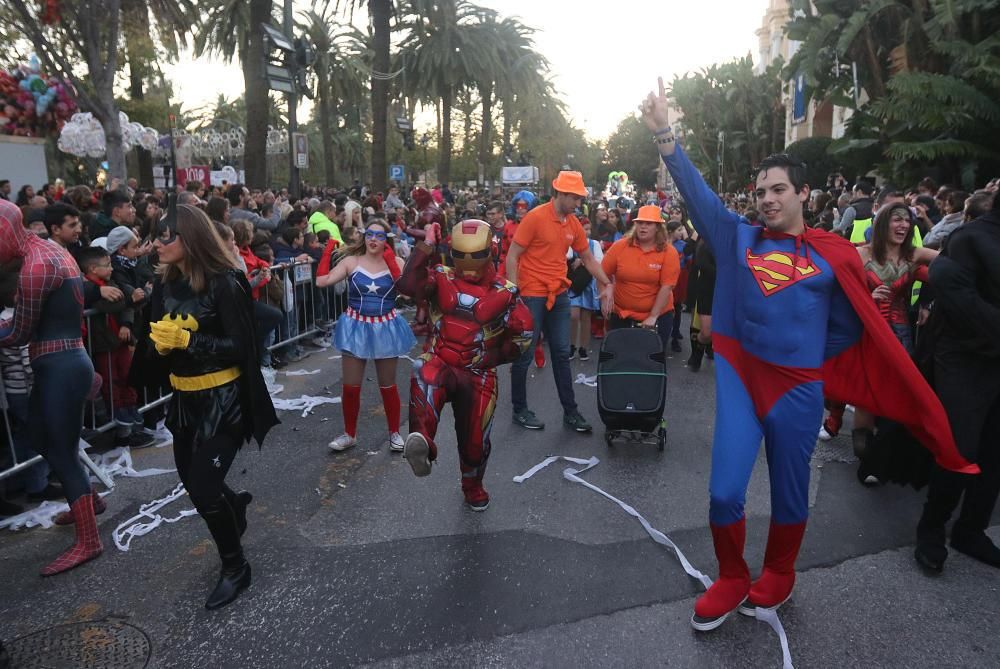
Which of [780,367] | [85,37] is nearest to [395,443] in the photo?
[780,367]

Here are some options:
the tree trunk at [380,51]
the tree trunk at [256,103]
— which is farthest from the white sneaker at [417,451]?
the tree trunk at [380,51]

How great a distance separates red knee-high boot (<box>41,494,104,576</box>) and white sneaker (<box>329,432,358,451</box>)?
190 cm

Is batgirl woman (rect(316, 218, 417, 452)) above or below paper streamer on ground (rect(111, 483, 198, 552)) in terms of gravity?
above

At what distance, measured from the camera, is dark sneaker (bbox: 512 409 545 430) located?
629 centimetres

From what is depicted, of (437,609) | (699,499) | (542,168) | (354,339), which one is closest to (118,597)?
(437,609)

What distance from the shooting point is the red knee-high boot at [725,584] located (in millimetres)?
3266

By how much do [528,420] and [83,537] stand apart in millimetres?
3457

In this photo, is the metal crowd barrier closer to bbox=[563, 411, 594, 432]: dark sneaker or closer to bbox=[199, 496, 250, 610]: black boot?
bbox=[199, 496, 250, 610]: black boot

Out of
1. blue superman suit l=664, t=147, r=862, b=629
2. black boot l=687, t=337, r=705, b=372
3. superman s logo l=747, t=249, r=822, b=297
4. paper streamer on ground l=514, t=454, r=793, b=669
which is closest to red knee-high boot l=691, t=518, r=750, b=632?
blue superman suit l=664, t=147, r=862, b=629

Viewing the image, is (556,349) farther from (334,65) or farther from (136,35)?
(334,65)

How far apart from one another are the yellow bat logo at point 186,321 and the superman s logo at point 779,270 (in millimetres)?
2578

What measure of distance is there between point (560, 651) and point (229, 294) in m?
2.25

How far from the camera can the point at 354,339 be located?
5.58 m

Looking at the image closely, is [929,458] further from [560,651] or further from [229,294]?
[229,294]
